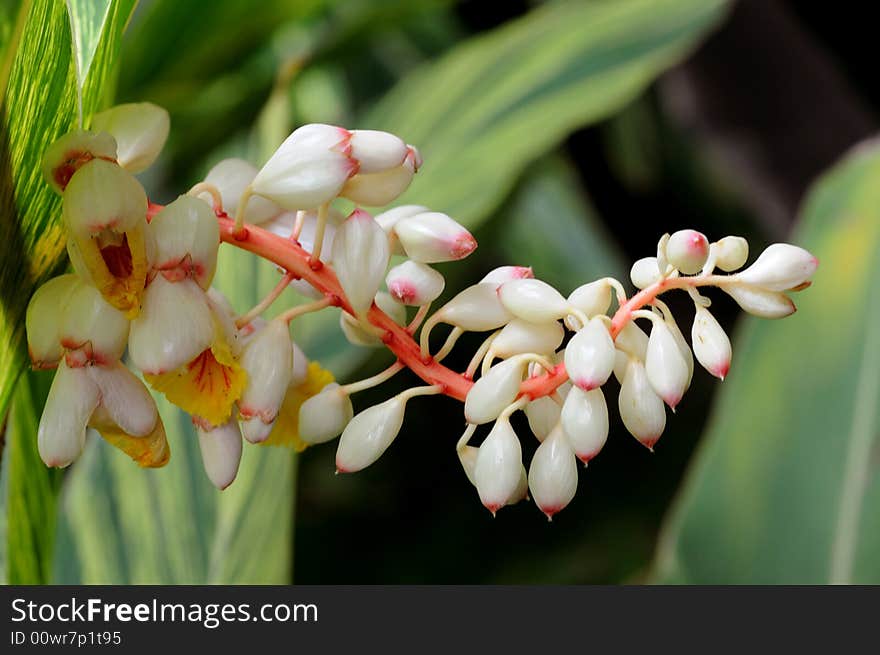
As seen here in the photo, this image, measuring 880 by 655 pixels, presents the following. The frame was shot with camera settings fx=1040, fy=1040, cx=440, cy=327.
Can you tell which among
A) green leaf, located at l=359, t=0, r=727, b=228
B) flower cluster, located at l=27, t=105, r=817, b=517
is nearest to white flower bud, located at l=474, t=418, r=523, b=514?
flower cluster, located at l=27, t=105, r=817, b=517

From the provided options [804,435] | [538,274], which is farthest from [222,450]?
[538,274]

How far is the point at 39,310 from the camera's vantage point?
398mm

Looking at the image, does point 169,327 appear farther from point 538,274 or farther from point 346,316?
point 538,274

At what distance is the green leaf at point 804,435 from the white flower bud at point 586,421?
572 millimetres

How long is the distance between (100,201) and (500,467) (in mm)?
177

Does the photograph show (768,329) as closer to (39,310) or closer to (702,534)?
(702,534)

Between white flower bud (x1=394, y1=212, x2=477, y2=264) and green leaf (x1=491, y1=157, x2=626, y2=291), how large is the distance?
1.18m

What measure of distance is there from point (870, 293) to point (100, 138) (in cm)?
75

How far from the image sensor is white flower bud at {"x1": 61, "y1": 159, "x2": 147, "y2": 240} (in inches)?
14.4

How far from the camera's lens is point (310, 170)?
395mm

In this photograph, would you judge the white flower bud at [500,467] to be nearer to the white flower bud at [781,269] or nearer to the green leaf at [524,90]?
the white flower bud at [781,269]

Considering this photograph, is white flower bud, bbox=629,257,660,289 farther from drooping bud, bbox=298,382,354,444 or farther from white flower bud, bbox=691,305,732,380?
drooping bud, bbox=298,382,354,444

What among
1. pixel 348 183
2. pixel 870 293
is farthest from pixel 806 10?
pixel 348 183

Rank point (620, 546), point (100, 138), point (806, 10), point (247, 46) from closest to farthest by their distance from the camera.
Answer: point (100, 138) → point (247, 46) → point (620, 546) → point (806, 10)
